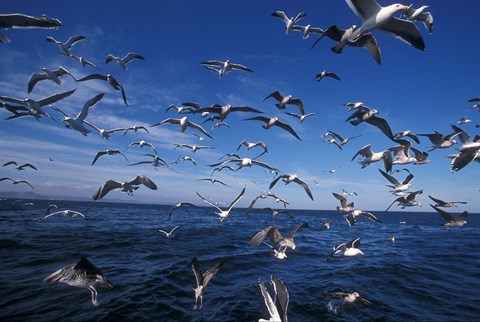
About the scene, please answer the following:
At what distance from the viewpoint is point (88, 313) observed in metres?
7.32

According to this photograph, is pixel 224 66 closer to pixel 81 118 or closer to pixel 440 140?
pixel 81 118

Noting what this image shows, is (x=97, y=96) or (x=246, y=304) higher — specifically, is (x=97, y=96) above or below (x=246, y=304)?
above

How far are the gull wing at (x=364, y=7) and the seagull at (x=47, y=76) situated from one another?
14.0 meters

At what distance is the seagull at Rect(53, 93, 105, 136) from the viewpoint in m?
11.8

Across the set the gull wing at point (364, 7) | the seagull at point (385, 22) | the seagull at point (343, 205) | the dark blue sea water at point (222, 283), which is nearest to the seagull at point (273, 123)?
the seagull at point (343, 205)

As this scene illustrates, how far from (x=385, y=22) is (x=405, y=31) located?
776 millimetres

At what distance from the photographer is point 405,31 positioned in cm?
738

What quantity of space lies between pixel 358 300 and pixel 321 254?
28.7 ft

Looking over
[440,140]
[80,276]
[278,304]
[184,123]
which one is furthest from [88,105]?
[440,140]

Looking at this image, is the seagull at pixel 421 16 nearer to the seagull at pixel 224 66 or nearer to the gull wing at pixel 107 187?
the seagull at pixel 224 66

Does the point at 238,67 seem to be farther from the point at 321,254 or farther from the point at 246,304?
the point at 321,254

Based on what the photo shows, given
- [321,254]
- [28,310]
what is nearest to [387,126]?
[321,254]

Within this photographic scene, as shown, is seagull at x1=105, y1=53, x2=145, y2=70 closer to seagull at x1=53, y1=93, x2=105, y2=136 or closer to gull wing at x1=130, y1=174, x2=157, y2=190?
seagull at x1=53, y1=93, x2=105, y2=136

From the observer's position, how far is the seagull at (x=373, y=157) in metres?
11.8
